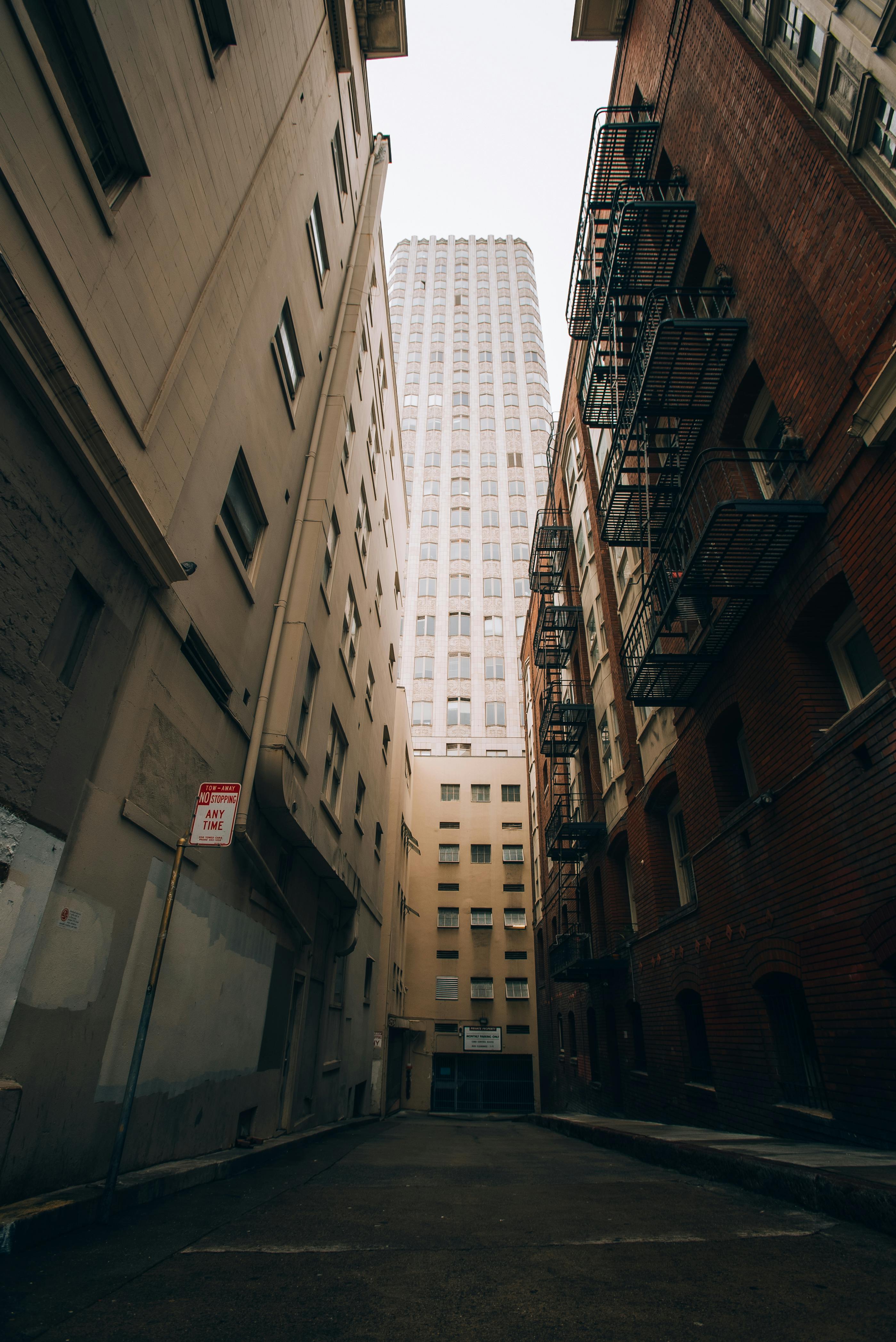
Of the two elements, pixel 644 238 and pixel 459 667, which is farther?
pixel 459 667

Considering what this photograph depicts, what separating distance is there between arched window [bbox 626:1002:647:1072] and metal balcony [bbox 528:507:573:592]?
45.5 feet

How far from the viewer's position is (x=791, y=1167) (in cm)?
502

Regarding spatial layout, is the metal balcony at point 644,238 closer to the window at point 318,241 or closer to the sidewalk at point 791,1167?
the window at point 318,241

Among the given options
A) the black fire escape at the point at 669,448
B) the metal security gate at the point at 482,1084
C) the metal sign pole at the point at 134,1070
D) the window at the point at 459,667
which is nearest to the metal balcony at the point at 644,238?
the black fire escape at the point at 669,448

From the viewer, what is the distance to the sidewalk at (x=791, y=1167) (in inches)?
162

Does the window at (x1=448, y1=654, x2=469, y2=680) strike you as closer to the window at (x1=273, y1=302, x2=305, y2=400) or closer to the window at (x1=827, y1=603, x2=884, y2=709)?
the window at (x1=273, y1=302, x2=305, y2=400)

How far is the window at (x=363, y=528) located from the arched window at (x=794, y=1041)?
1427 cm

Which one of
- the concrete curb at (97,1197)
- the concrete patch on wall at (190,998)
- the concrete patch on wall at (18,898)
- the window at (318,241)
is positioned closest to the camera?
the concrete curb at (97,1197)

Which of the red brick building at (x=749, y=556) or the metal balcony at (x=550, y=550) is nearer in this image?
the red brick building at (x=749, y=556)

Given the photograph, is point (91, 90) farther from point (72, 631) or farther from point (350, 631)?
point (350, 631)

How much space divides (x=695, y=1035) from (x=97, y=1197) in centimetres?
1053

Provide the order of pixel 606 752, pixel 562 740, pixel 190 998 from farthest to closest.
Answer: pixel 562 740, pixel 606 752, pixel 190 998

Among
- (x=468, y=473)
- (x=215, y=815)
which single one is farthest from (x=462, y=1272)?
(x=468, y=473)

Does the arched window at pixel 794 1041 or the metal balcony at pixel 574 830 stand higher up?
the metal balcony at pixel 574 830
